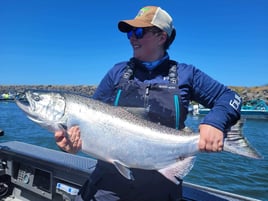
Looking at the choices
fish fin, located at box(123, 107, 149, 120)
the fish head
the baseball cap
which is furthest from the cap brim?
the fish head

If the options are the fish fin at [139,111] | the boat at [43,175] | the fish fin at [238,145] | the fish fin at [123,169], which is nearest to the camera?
the fish fin at [238,145]

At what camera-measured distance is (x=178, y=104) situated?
246 centimetres

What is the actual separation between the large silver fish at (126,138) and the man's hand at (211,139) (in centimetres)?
6

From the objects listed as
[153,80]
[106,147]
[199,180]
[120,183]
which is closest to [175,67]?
[153,80]

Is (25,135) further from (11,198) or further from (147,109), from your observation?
(147,109)

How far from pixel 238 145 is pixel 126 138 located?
2.63 ft

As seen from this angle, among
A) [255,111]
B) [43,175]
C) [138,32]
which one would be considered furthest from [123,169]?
[255,111]

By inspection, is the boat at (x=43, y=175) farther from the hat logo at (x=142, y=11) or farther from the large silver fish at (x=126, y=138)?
the hat logo at (x=142, y=11)

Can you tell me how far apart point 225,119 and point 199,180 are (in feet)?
21.9

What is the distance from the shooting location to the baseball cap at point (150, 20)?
2580 millimetres

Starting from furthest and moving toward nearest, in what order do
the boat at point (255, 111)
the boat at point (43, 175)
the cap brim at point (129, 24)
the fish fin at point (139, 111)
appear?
the boat at point (255, 111)
the boat at point (43, 175)
the cap brim at point (129, 24)
the fish fin at point (139, 111)

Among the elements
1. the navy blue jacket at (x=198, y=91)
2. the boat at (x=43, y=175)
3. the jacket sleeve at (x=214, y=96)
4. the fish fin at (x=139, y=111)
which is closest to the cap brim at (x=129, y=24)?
the navy blue jacket at (x=198, y=91)

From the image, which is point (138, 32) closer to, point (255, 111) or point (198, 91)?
point (198, 91)

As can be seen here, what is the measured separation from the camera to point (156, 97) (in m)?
2.46
